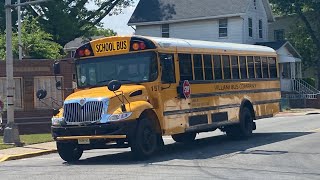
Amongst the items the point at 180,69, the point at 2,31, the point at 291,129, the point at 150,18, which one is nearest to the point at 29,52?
the point at 2,31

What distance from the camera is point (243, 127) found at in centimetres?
1889

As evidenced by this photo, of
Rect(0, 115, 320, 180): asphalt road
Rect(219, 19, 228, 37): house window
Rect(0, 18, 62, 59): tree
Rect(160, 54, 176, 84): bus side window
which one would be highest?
Rect(219, 19, 228, 37): house window

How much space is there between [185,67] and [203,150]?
7.45ft

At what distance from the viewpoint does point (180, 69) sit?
15.7 metres

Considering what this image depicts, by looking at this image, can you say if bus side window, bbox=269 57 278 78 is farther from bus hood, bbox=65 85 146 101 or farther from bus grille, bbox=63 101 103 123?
bus grille, bbox=63 101 103 123

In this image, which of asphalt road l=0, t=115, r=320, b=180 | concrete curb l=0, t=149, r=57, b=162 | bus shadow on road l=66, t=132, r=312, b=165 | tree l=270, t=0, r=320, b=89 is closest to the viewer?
asphalt road l=0, t=115, r=320, b=180

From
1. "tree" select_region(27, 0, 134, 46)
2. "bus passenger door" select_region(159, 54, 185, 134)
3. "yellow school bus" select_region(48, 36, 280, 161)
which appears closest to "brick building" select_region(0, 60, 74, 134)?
"yellow school bus" select_region(48, 36, 280, 161)

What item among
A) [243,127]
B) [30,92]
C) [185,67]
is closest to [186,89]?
[185,67]

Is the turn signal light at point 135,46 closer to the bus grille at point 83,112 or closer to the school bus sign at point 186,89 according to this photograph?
the school bus sign at point 186,89

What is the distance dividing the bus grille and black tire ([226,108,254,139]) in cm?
613

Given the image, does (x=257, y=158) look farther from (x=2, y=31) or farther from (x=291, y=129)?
(x=2, y=31)

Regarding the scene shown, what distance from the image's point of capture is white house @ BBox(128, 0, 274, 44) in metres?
Answer: 46.7

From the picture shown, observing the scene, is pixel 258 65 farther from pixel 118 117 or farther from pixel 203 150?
pixel 118 117

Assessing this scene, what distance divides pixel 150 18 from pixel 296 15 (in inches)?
511
